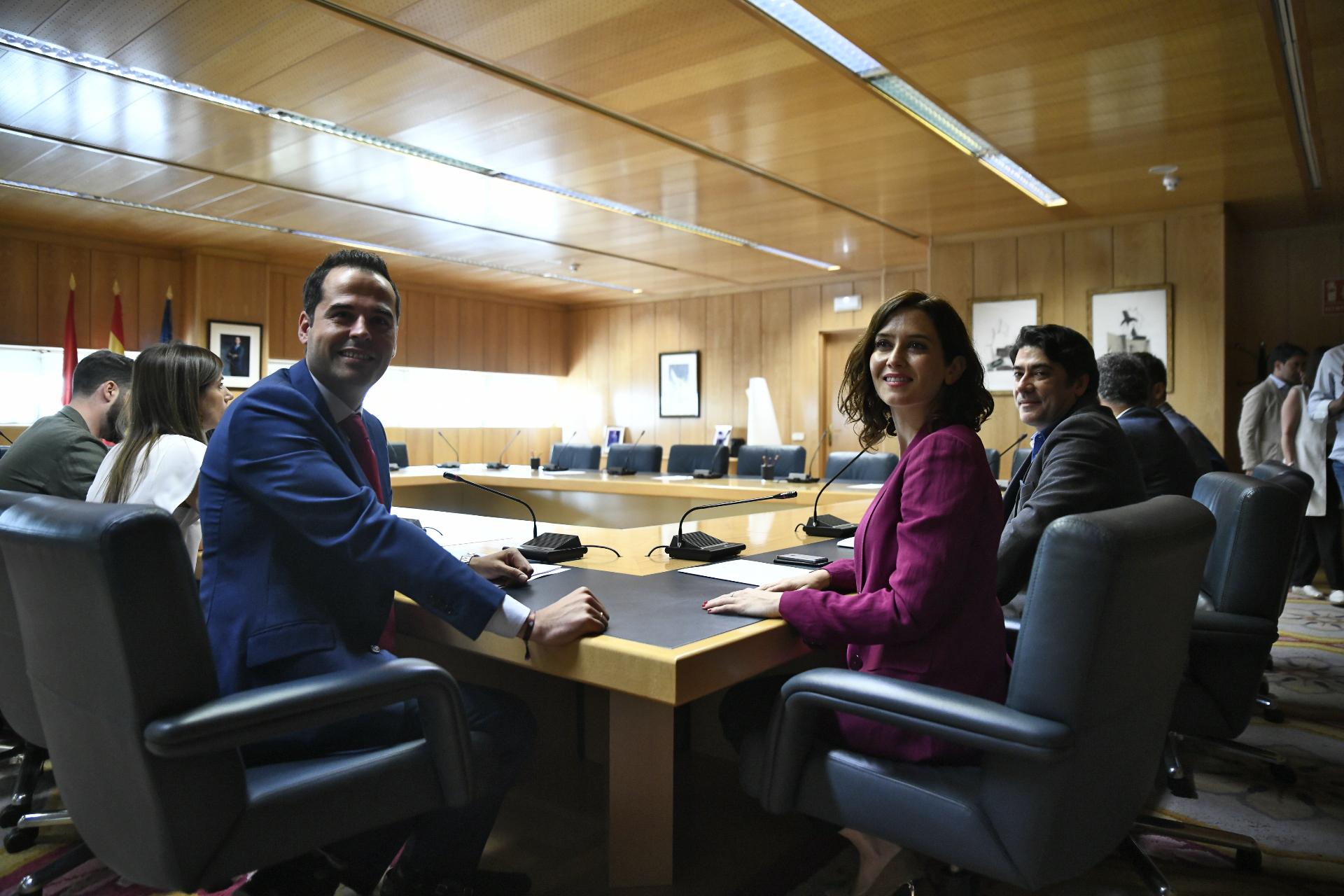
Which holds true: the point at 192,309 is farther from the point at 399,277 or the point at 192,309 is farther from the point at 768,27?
the point at 768,27

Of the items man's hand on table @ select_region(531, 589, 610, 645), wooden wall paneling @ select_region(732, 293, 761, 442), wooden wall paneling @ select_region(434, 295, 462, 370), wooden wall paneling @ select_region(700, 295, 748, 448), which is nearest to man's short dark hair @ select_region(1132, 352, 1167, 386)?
man's hand on table @ select_region(531, 589, 610, 645)

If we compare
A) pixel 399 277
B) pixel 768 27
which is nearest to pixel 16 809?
pixel 768 27

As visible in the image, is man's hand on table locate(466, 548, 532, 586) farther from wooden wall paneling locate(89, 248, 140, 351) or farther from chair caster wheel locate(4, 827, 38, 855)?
wooden wall paneling locate(89, 248, 140, 351)

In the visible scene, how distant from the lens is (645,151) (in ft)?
14.8

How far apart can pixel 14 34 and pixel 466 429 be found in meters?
6.64

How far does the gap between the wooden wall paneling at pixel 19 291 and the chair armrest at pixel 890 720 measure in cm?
738

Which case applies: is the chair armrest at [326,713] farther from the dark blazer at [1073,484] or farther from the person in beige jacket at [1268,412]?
the person in beige jacket at [1268,412]

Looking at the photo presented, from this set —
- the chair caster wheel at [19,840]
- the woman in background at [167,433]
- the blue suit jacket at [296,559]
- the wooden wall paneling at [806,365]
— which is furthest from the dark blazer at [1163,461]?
the wooden wall paneling at [806,365]

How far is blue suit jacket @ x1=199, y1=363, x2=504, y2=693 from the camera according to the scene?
4.43ft

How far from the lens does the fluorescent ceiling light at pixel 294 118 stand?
3.32 metres

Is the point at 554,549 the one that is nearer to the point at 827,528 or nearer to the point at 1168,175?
the point at 827,528

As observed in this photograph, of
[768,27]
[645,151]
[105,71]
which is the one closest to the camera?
[768,27]

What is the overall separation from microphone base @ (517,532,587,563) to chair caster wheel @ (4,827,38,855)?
1346 mm

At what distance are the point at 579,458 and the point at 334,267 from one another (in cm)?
→ 548
